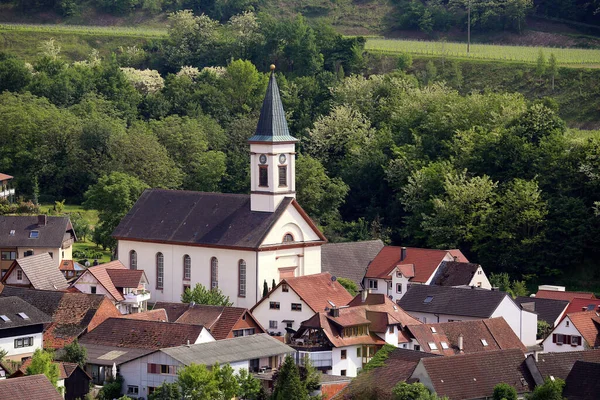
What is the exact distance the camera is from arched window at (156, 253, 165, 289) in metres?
85.9

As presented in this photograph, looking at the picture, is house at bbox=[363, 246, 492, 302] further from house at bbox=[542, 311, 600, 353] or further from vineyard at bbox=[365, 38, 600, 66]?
vineyard at bbox=[365, 38, 600, 66]

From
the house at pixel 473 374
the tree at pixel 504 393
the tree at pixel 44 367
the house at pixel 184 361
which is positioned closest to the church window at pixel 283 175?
the house at pixel 184 361

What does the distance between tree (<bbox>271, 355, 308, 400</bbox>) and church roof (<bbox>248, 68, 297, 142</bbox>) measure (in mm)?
19684

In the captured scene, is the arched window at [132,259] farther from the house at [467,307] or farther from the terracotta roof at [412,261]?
the house at [467,307]

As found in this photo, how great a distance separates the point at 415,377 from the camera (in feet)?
219

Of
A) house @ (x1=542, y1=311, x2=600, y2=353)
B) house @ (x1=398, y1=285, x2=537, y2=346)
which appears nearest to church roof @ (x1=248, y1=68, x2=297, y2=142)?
house @ (x1=398, y1=285, x2=537, y2=346)

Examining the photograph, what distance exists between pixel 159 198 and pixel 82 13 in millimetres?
58220

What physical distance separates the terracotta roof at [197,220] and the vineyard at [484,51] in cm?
3782

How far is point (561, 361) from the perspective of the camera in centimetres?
7056

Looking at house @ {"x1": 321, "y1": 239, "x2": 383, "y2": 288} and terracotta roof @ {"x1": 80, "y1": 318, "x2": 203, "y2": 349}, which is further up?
house @ {"x1": 321, "y1": 239, "x2": 383, "y2": 288}

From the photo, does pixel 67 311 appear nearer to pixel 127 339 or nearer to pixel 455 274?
pixel 127 339

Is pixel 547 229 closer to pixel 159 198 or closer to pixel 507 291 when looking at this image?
pixel 507 291

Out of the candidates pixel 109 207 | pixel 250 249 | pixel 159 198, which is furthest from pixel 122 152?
pixel 250 249

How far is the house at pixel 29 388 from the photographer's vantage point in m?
61.0
